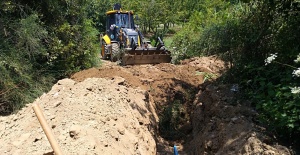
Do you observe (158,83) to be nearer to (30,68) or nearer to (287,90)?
(30,68)

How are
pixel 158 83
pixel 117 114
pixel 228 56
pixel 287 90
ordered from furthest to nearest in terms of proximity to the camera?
pixel 158 83 → pixel 228 56 → pixel 117 114 → pixel 287 90

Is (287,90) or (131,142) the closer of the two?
(287,90)

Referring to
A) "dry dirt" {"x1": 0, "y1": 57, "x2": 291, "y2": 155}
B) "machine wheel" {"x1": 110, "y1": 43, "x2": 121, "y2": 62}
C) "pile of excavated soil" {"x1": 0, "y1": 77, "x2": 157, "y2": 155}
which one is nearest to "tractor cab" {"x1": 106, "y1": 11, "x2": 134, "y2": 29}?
"machine wheel" {"x1": 110, "y1": 43, "x2": 121, "y2": 62}

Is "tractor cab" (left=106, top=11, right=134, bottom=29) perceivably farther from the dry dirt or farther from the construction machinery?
the dry dirt

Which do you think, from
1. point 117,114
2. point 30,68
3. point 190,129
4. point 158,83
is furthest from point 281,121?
point 30,68

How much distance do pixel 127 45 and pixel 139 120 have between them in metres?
7.14

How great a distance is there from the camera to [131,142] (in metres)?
5.54

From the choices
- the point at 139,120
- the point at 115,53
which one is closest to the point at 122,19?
the point at 115,53

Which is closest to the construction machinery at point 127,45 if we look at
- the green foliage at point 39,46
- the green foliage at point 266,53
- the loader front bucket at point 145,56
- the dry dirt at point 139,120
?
the loader front bucket at point 145,56

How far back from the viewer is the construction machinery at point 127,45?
12.5 meters

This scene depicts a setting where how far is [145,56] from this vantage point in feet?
41.0

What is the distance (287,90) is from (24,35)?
6.39m

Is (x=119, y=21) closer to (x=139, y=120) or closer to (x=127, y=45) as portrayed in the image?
(x=127, y=45)

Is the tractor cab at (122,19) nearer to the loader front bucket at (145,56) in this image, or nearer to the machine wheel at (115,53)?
the machine wheel at (115,53)
